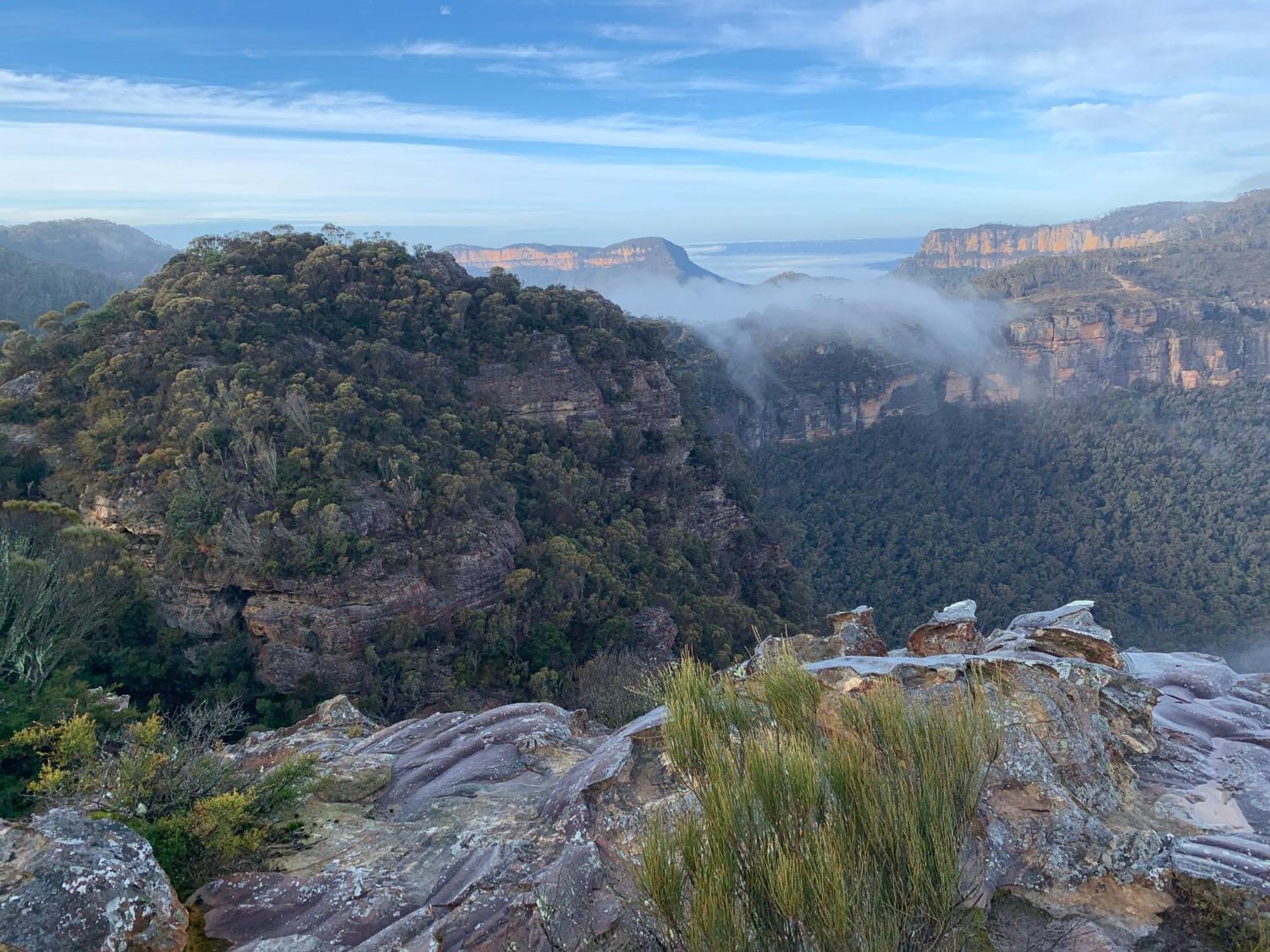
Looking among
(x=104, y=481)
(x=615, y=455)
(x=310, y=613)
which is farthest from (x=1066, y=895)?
(x=615, y=455)

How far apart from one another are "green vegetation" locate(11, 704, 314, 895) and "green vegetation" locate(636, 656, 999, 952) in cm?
434

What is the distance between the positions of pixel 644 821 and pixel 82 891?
4002 millimetres

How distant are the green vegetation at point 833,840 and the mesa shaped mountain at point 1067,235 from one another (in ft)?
592

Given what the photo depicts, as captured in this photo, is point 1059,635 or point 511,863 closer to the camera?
point 511,863

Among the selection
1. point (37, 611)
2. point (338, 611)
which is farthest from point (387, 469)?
point (37, 611)

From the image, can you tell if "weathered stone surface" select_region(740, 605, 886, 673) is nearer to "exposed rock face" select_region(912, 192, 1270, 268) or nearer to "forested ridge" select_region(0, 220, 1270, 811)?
"forested ridge" select_region(0, 220, 1270, 811)

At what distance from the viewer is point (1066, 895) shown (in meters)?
5.66

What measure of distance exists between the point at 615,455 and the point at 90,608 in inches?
865

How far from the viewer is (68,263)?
9494 cm

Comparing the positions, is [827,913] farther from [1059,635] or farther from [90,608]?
[90,608]

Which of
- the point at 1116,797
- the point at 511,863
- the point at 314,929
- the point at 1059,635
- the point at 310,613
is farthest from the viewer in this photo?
the point at 310,613

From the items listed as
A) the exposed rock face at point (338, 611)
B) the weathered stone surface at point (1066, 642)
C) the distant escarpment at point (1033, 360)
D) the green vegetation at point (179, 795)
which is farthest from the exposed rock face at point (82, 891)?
the distant escarpment at point (1033, 360)

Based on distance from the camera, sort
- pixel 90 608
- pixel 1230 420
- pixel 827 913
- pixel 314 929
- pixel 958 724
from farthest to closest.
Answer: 1. pixel 1230 420
2. pixel 90 608
3. pixel 314 929
4. pixel 958 724
5. pixel 827 913

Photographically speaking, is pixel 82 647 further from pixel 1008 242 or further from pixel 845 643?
pixel 1008 242
